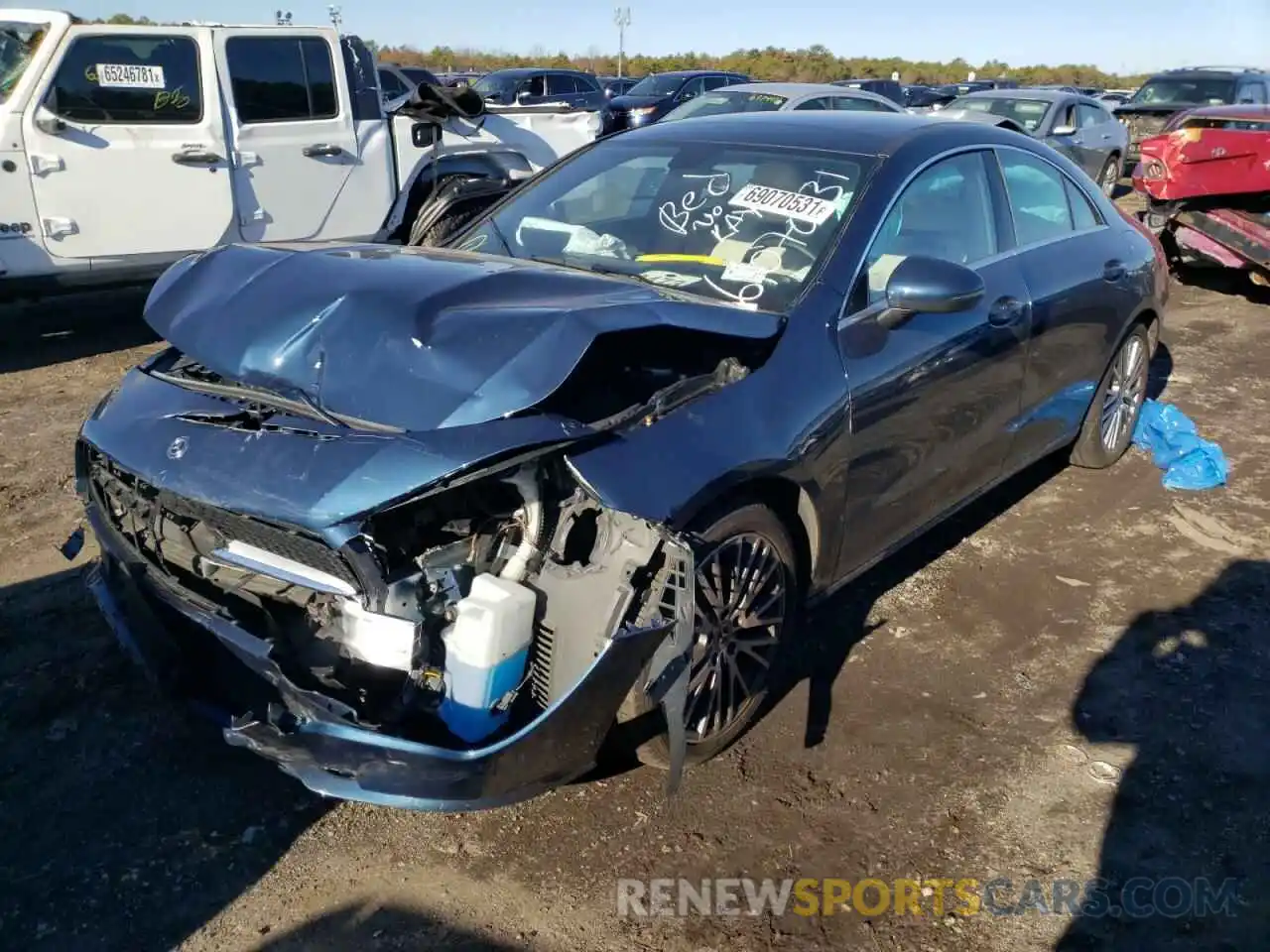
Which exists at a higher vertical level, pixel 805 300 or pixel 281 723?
pixel 805 300

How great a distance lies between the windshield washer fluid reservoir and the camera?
257 cm

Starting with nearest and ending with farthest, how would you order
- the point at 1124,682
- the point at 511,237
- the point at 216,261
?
1. the point at 216,261
2. the point at 1124,682
3. the point at 511,237

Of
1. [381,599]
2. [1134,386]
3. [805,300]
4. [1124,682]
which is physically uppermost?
[805,300]

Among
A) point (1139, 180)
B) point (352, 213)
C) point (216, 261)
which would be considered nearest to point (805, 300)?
point (216, 261)

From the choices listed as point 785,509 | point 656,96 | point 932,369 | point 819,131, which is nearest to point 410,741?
point 785,509

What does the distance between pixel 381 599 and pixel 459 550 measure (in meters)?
0.27

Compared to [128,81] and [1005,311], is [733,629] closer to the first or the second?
[1005,311]

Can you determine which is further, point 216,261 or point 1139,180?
point 1139,180

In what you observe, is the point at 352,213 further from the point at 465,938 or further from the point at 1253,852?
the point at 1253,852

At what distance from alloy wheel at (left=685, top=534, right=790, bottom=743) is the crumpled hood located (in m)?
0.65

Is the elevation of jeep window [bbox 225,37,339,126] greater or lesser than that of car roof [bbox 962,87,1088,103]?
greater

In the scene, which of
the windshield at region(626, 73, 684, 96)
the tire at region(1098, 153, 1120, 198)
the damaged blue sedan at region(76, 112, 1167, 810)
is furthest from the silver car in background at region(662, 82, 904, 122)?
the damaged blue sedan at region(76, 112, 1167, 810)

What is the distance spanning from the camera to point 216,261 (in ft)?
10.4

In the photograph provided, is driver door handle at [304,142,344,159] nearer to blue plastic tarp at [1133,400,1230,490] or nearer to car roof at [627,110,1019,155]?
car roof at [627,110,1019,155]
